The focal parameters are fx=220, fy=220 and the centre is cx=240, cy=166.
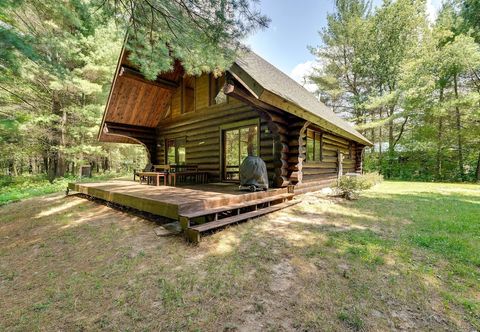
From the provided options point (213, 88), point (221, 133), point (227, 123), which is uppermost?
point (213, 88)

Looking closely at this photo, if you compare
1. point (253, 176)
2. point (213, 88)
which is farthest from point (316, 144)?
point (213, 88)

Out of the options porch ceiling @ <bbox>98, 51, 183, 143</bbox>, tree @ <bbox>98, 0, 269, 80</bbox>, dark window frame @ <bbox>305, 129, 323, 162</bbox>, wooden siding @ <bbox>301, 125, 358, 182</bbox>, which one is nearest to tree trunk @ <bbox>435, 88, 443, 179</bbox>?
wooden siding @ <bbox>301, 125, 358, 182</bbox>

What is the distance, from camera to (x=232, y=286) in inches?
96.4

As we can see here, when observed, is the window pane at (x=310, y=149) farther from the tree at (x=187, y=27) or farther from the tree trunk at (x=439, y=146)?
the tree trunk at (x=439, y=146)

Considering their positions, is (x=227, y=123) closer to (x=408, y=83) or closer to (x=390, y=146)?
(x=408, y=83)

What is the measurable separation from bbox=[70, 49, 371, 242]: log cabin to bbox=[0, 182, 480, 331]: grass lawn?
2.52 ft

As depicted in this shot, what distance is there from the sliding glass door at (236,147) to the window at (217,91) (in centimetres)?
120

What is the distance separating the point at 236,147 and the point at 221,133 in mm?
772

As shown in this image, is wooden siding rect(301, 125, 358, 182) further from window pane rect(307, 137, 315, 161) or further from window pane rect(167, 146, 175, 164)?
window pane rect(167, 146, 175, 164)

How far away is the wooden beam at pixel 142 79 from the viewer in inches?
293

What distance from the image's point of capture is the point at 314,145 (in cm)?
875

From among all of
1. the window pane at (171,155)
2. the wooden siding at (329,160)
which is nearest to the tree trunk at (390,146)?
the wooden siding at (329,160)

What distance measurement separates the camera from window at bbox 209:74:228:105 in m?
8.14

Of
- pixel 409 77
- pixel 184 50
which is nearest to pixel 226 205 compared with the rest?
pixel 184 50
